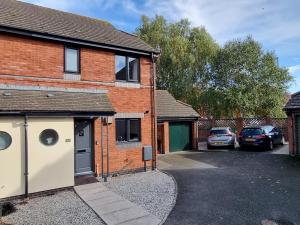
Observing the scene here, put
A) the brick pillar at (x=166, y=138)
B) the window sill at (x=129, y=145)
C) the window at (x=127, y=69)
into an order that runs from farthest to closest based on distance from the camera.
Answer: the brick pillar at (x=166, y=138) < the window at (x=127, y=69) < the window sill at (x=129, y=145)

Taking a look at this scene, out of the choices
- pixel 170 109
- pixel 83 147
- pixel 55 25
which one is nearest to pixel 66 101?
pixel 83 147

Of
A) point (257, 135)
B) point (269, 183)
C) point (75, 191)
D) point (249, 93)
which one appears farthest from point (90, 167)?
point (249, 93)

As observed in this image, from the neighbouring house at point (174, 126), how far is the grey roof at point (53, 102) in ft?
25.0

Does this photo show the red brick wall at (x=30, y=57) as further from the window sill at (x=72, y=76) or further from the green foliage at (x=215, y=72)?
the green foliage at (x=215, y=72)

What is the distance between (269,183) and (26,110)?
8579 millimetres

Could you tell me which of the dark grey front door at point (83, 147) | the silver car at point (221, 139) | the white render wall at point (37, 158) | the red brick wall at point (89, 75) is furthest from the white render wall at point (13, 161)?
the silver car at point (221, 139)

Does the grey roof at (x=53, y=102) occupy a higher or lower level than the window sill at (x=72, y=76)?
A: lower

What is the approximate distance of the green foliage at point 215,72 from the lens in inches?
1067

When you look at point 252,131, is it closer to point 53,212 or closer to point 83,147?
point 83,147

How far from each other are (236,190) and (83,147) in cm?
→ 590

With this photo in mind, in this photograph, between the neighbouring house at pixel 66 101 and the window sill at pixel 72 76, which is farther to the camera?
the window sill at pixel 72 76

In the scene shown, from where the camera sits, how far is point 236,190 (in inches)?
355

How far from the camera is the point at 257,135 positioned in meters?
17.7

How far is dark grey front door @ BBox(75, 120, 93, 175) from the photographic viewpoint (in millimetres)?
10773
